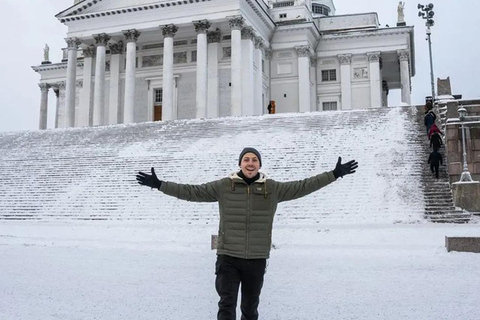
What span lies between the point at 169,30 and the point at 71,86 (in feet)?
31.6

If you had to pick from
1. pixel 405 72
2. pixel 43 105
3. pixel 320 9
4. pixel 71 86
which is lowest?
pixel 71 86

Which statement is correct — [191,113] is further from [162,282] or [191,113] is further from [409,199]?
[162,282]

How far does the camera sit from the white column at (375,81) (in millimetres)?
46219

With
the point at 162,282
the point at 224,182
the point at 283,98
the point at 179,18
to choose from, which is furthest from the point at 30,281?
the point at 283,98

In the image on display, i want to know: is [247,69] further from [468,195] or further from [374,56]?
[468,195]

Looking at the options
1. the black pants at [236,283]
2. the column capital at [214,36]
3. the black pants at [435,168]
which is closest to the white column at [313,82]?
the column capital at [214,36]

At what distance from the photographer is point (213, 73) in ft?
140

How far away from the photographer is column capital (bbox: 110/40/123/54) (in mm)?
45344

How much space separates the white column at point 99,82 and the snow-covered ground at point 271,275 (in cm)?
2922

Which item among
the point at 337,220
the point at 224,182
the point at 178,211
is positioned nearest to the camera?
the point at 224,182

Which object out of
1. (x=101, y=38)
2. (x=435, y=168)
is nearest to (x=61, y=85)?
(x=101, y=38)

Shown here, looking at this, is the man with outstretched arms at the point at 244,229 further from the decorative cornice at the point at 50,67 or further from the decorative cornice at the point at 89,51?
the decorative cornice at the point at 50,67

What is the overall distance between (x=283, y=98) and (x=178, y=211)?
101ft

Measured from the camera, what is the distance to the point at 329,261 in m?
9.37
